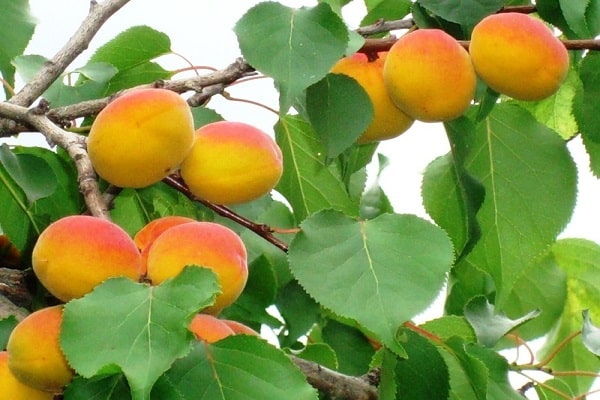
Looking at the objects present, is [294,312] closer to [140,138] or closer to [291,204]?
[291,204]

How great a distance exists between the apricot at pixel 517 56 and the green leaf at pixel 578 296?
517 millimetres

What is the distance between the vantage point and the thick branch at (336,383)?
31.0 inches

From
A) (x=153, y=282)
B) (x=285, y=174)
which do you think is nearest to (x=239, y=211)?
(x=285, y=174)

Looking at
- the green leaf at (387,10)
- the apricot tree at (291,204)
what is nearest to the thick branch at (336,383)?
the apricot tree at (291,204)

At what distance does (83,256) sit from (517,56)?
361 millimetres

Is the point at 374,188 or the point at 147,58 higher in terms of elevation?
the point at 147,58

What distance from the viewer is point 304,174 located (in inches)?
39.8

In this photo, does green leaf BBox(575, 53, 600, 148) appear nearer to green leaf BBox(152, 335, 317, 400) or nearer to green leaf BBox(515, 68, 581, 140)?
green leaf BBox(515, 68, 581, 140)

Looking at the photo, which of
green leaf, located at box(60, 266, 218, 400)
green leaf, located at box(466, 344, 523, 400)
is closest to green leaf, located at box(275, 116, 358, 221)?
green leaf, located at box(466, 344, 523, 400)

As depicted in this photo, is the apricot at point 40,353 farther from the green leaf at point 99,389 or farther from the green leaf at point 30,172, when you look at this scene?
the green leaf at point 30,172

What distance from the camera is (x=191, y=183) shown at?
2.35 feet

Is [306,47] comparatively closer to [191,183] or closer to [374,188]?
[191,183]

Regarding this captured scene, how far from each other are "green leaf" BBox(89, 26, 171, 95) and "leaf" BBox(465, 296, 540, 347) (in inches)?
14.1

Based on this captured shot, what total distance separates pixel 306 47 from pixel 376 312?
21cm
